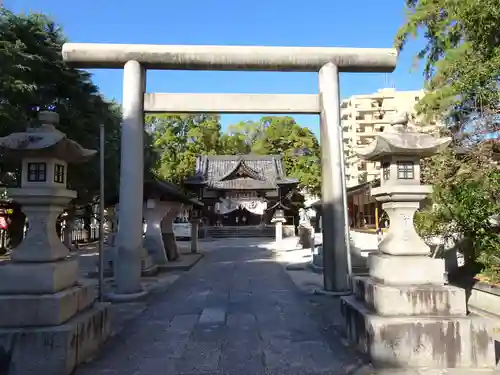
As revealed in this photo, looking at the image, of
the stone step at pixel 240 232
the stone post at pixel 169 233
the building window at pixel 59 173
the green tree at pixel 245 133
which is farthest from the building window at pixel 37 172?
the green tree at pixel 245 133

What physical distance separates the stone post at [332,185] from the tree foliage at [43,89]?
7.96m

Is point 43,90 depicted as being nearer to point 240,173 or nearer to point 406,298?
point 406,298

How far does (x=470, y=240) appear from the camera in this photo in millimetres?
7121

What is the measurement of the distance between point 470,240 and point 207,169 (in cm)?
3195

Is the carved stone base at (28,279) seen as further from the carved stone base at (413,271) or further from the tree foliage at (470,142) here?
the tree foliage at (470,142)

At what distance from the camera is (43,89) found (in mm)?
12516

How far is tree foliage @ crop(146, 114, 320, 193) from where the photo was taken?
36.4 m

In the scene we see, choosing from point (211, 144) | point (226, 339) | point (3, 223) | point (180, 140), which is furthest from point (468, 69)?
point (211, 144)

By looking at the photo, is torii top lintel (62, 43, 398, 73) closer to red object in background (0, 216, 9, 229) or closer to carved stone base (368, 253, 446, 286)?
carved stone base (368, 253, 446, 286)

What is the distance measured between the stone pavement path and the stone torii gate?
1.39 m

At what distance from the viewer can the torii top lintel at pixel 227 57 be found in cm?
806

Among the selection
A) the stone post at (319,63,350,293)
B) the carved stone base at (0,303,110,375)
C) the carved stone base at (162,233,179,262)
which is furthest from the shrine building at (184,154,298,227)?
the carved stone base at (0,303,110,375)

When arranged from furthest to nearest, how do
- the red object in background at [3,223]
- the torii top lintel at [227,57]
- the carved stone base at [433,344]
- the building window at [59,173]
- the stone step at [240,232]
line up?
the stone step at [240,232]
the red object in background at [3,223]
the torii top lintel at [227,57]
the building window at [59,173]
the carved stone base at [433,344]

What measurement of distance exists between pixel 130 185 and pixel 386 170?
16.6ft
